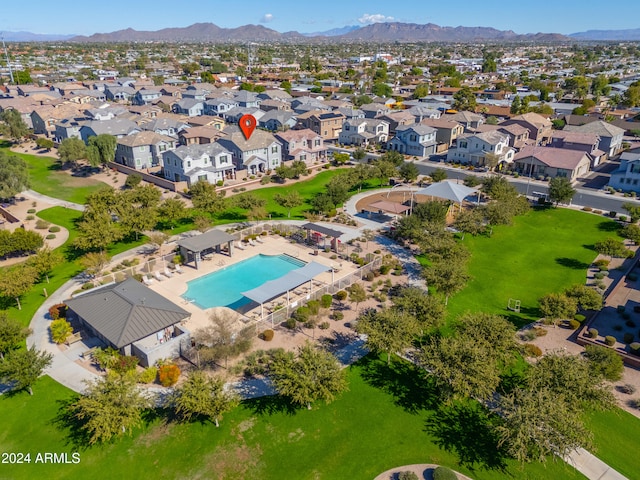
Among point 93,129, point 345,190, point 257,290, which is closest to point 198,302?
point 257,290

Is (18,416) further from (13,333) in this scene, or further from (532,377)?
(532,377)

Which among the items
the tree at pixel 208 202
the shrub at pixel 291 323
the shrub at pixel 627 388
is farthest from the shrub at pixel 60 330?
the shrub at pixel 627 388

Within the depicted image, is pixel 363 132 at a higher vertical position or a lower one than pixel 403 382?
higher

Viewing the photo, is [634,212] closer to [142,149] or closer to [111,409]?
[111,409]

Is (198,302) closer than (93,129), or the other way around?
(198,302)

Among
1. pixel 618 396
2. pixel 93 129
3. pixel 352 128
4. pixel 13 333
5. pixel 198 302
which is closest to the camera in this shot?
pixel 618 396

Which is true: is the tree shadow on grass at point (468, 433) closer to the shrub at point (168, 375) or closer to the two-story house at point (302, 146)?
the shrub at point (168, 375)

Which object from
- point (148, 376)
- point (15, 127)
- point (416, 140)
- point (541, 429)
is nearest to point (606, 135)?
point (416, 140)
